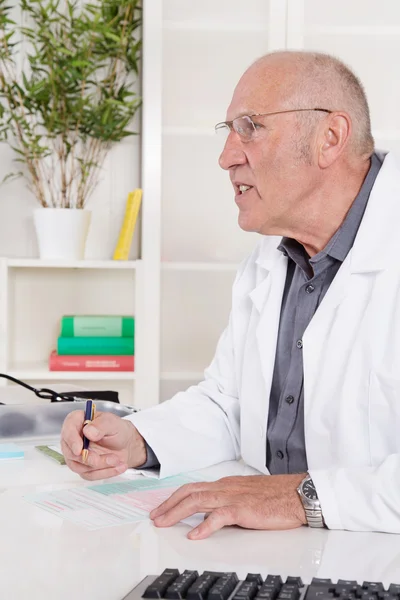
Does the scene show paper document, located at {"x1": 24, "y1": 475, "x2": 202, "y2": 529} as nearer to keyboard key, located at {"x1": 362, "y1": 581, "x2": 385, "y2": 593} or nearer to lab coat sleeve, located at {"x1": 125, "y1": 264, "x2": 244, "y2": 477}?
lab coat sleeve, located at {"x1": 125, "y1": 264, "x2": 244, "y2": 477}

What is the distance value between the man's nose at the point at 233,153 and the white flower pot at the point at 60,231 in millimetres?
1689

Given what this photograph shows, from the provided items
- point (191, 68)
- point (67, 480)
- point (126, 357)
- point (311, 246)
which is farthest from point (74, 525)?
point (191, 68)

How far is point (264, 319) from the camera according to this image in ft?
6.13

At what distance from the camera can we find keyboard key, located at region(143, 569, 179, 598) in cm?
91

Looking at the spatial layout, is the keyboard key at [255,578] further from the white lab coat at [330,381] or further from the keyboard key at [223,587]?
the white lab coat at [330,381]

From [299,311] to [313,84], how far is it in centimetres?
48

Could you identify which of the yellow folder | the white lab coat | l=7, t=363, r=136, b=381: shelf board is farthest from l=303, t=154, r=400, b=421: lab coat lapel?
the yellow folder

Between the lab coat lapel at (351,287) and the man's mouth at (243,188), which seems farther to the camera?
the man's mouth at (243,188)

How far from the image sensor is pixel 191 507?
1.23 m

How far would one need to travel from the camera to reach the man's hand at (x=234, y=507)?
1.20 metres

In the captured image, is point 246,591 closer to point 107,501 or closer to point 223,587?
point 223,587

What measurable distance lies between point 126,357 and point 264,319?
1605 mm

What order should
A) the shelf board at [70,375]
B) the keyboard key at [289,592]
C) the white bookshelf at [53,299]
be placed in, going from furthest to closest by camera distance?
the white bookshelf at [53,299] → the shelf board at [70,375] → the keyboard key at [289,592]

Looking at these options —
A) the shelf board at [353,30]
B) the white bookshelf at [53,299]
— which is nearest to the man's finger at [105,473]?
the white bookshelf at [53,299]
